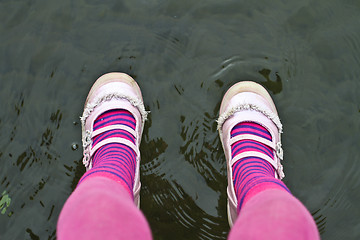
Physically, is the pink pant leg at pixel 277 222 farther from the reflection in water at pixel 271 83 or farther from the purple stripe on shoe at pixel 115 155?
the reflection in water at pixel 271 83

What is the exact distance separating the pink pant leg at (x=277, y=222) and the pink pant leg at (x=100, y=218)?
10.4 inches

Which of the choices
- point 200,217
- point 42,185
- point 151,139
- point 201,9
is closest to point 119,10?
point 201,9

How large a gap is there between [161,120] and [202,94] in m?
0.25

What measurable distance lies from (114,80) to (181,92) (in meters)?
0.35

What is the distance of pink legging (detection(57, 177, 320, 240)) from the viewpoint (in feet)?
2.92

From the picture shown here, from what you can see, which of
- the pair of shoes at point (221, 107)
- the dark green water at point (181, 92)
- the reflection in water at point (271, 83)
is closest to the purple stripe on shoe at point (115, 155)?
the pair of shoes at point (221, 107)

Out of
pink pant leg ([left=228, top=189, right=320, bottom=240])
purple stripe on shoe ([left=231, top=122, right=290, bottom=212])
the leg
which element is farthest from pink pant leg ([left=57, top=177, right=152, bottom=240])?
purple stripe on shoe ([left=231, top=122, right=290, bottom=212])

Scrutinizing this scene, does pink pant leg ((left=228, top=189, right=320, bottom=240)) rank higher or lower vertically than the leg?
higher

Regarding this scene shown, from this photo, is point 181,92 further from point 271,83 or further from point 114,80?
point 271,83

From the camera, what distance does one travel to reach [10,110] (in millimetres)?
1859

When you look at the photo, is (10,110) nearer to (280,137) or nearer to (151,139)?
(151,139)

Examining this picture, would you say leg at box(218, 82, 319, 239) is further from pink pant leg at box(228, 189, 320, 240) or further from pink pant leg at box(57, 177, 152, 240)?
pink pant leg at box(57, 177, 152, 240)

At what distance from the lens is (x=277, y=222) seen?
0.92 m

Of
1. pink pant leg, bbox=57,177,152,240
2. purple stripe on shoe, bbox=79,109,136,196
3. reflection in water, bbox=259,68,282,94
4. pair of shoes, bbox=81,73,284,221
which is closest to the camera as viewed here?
pink pant leg, bbox=57,177,152,240
